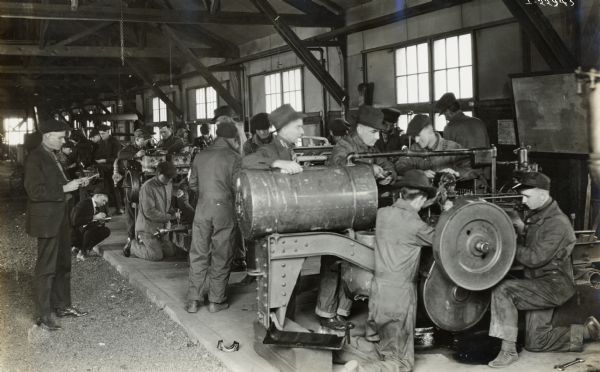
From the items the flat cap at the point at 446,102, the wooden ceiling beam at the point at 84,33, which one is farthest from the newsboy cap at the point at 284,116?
the wooden ceiling beam at the point at 84,33

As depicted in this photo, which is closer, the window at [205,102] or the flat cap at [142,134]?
the flat cap at [142,134]

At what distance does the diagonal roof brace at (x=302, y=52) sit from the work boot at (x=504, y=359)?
7744 mm

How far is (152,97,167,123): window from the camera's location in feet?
75.4

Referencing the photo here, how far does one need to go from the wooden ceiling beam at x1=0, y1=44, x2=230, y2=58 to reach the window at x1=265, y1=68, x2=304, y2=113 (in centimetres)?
224

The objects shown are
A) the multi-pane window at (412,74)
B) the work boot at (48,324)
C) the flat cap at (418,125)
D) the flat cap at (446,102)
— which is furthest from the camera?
the multi-pane window at (412,74)

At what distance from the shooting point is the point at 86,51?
15.9m

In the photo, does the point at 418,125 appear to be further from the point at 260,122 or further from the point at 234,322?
the point at 234,322

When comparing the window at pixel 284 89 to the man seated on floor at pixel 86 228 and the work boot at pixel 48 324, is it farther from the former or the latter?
the work boot at pixel 48 324

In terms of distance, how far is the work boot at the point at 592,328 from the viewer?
5.19 metres

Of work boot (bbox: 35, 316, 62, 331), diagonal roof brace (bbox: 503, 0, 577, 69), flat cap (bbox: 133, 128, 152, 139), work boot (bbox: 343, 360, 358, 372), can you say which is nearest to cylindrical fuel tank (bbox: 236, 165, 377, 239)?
work boot (bbox: 343, 360, 358, 372)

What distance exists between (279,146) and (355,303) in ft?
6.41

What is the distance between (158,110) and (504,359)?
20.3 meters

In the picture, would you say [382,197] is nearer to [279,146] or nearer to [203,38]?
[279,146]

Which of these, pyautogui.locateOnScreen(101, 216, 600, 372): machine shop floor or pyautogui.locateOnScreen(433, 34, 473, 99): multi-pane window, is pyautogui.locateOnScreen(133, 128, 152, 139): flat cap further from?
pyautogui.locateOnScreen(433, 34, 473, 99): multi-pane window
